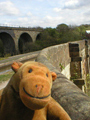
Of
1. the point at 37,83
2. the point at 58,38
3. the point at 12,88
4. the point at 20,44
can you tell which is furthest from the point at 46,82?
the point at 20,44

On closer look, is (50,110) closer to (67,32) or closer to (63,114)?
(63,114)

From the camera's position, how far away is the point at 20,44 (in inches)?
1374

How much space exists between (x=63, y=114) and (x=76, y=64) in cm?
700

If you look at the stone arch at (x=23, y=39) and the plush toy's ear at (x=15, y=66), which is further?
the stone arch at (x=23, y=39)

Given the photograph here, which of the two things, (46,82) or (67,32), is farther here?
(67,32)

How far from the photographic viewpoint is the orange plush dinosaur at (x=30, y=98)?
944mm

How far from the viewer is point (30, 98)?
3.06ft

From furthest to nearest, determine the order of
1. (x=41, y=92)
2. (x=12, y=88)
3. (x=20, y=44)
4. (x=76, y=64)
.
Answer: (x=20, y=44) → (x=76, y=64) → (x=12, y=88) → (x=41, y=92)

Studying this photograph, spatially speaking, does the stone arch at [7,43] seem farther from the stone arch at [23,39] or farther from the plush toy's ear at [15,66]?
the plush toy's ear at [15,66]

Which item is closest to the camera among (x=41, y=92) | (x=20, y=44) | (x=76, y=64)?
(x=41, y=92)

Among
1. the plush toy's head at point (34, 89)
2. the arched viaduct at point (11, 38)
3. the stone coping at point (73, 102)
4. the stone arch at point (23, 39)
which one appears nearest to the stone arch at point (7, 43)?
the arched viaduct at point (11, 38)

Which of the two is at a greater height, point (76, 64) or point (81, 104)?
point (81, 104)

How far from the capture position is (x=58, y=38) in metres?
30.5

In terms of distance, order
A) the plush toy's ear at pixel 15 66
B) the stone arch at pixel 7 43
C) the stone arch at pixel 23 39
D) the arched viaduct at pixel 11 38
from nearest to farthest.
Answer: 1. the plush toy's ear at pixel 15 66
2. the arched viaduct at pixel 11 38
3. the stone arch at pixel 7 43
4. the stone arch at pixel 23 39
